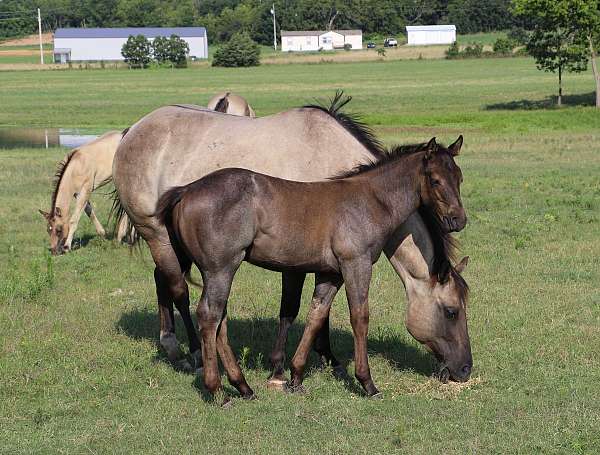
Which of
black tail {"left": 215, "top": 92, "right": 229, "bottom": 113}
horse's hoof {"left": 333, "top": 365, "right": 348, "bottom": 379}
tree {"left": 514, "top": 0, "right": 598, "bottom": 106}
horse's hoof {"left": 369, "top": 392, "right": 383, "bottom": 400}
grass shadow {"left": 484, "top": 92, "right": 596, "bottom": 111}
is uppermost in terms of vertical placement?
tree {"left": 514, "top": 0, "right": 598, "bottom": 106}

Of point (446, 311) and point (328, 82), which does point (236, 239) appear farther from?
point (328, 82)

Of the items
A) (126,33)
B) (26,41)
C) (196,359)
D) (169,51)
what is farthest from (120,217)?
(26,41)

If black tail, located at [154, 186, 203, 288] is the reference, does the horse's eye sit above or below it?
below

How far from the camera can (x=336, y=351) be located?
8.45 metres

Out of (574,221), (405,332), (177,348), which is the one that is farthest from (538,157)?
(177,348)

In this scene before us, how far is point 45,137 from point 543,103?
24.2m

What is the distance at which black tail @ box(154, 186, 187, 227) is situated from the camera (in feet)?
22.0

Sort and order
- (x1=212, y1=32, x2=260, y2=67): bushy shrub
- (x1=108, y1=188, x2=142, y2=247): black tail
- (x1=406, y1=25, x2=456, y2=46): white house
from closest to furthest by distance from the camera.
→ (x1=108, y1=188, x2=142, y2=247): black tail, (x1=212, y1=32, x2=260, y2=67): bushy shrub, (x1=406, y1=25, x2=456, y2=46): white house

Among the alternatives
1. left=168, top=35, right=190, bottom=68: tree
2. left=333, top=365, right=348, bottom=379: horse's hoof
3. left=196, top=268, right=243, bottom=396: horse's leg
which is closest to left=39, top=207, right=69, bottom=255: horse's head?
left=333, top=365, right=348, bottom=379: horse's hoof

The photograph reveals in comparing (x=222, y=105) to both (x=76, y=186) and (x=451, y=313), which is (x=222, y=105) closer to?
(x=451, y=313)

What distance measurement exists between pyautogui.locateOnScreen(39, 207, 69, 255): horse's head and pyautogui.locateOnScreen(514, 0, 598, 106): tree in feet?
103

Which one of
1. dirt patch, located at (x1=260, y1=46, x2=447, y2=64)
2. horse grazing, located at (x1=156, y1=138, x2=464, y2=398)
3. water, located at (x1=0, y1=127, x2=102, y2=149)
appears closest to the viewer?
horse grazing, located at (x1=156, y1=138, x2=464, y2=398)

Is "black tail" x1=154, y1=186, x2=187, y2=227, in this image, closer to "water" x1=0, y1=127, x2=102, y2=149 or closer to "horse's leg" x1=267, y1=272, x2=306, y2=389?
"horse's leg" x1=267, y1=272, x2=306, y2=389

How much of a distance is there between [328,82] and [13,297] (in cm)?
5632
